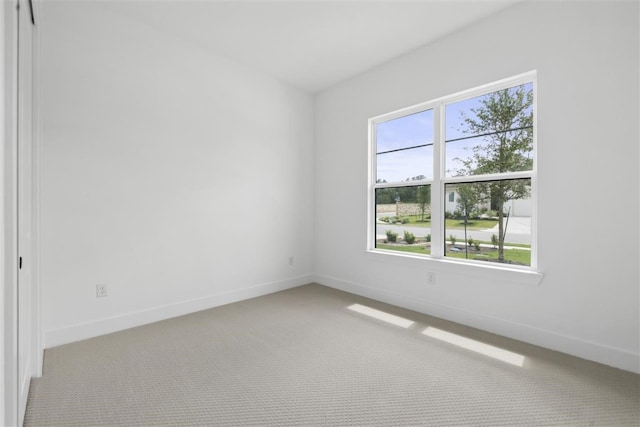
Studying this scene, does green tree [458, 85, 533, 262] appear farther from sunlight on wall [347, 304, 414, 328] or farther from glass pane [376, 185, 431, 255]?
sunlight on wall [347, 304, 414, 328]

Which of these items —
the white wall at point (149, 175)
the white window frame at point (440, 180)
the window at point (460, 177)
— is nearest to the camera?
the white wall at point (149, 175)

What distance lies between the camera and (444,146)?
3.22 m

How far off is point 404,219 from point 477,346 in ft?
4.93

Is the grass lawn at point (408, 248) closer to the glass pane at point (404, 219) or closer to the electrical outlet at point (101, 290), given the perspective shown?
the glass pane at point (404, 219)

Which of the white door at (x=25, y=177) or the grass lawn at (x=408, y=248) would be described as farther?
the grass lawn at (x=408, y=248)

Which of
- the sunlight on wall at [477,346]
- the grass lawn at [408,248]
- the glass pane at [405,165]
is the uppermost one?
the glass pane at [405,165]

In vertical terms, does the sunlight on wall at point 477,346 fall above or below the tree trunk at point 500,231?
below

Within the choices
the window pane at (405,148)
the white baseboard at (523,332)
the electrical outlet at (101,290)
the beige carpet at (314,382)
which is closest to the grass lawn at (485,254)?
the white baseboard at (523,332)

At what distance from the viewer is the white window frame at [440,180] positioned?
259 cm

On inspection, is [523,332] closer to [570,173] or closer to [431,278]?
[431,278]

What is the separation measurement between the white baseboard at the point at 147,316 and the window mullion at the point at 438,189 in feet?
6.44

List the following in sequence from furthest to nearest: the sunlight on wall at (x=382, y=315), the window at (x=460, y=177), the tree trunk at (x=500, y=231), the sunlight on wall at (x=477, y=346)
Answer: the sunlight on wall at (x=382, y=315) < the tree trunk at (x=500, y=231) < the window at (x=460, y=177) < the sunlight on wall at (x=477, y=346)

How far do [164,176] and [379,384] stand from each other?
2.57 metres

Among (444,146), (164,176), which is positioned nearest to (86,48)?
(164,176)
